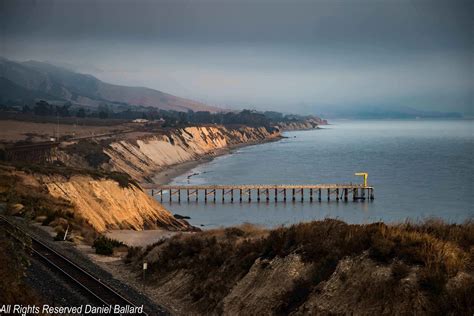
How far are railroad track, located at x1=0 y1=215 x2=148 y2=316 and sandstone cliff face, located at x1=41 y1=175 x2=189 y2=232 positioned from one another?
58.1 feet

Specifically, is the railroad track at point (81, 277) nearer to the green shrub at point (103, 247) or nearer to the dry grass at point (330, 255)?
the green shrub at point (103, 247)

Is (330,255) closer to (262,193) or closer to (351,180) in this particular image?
(262,193)

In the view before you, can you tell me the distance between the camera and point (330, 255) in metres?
16.5

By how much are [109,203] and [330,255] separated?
35584 mm

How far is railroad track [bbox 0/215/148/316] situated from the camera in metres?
17.5

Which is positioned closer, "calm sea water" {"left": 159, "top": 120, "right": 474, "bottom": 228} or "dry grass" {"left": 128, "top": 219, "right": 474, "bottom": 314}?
"dry grass" {"left": 128, "top": 219, "right": 474, "bottom": 314}

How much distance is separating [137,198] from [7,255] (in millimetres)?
34851

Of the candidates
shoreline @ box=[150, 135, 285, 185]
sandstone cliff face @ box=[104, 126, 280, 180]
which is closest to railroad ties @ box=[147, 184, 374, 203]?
shoreline @ box=[150, 135, 285, 185]

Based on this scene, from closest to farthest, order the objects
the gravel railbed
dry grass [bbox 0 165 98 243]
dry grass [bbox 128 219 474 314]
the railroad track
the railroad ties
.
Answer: dry grass [bbox 128 219 474 314] → the railroad track → the gravel railbed → dry grass [bbox 0 165 98 243] → the railroad ties

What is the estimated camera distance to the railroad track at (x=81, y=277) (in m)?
17.5

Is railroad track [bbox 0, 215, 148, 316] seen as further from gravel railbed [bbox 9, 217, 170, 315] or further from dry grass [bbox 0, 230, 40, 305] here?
dry grass [bbox 0, 230, 40, 305]

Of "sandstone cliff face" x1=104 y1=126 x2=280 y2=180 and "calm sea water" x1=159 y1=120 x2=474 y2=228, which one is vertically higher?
"sandstone cliff face" x1=104 y1=126 x2=280 y2=180

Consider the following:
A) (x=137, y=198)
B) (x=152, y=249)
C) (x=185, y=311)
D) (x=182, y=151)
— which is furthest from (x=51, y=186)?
(x=182, y=151)

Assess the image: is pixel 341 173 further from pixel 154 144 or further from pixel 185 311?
pixel 185 311
